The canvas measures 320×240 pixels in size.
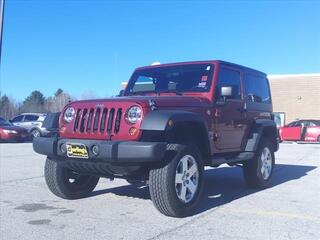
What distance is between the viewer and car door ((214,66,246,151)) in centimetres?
661

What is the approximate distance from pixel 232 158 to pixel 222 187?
1.32 meters

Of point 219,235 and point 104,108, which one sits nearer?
point 219,235

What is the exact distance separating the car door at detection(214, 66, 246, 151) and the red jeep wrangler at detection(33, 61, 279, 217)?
0.6 inches

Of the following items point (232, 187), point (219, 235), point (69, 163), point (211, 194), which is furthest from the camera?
point (232, 187)

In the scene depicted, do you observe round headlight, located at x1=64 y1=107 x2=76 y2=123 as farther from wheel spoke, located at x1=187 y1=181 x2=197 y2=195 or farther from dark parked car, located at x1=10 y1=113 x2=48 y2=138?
dark parked car, located at x1=10 y1=113 x2=48 y2=138

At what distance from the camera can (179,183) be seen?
5.45 meters

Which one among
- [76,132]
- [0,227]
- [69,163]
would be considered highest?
[76,132]

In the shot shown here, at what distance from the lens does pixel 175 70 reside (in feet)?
23.1

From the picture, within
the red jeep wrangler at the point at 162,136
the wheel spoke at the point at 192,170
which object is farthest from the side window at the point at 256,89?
the wheel spoke at the point at 192,170

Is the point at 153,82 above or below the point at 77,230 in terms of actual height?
above

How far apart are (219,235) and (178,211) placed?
0.76 metres

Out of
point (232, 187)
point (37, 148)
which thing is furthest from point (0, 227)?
point (232, 187)

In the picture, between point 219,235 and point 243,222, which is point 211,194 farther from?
point 219,235

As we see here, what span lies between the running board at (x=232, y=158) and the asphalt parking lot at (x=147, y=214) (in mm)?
594
